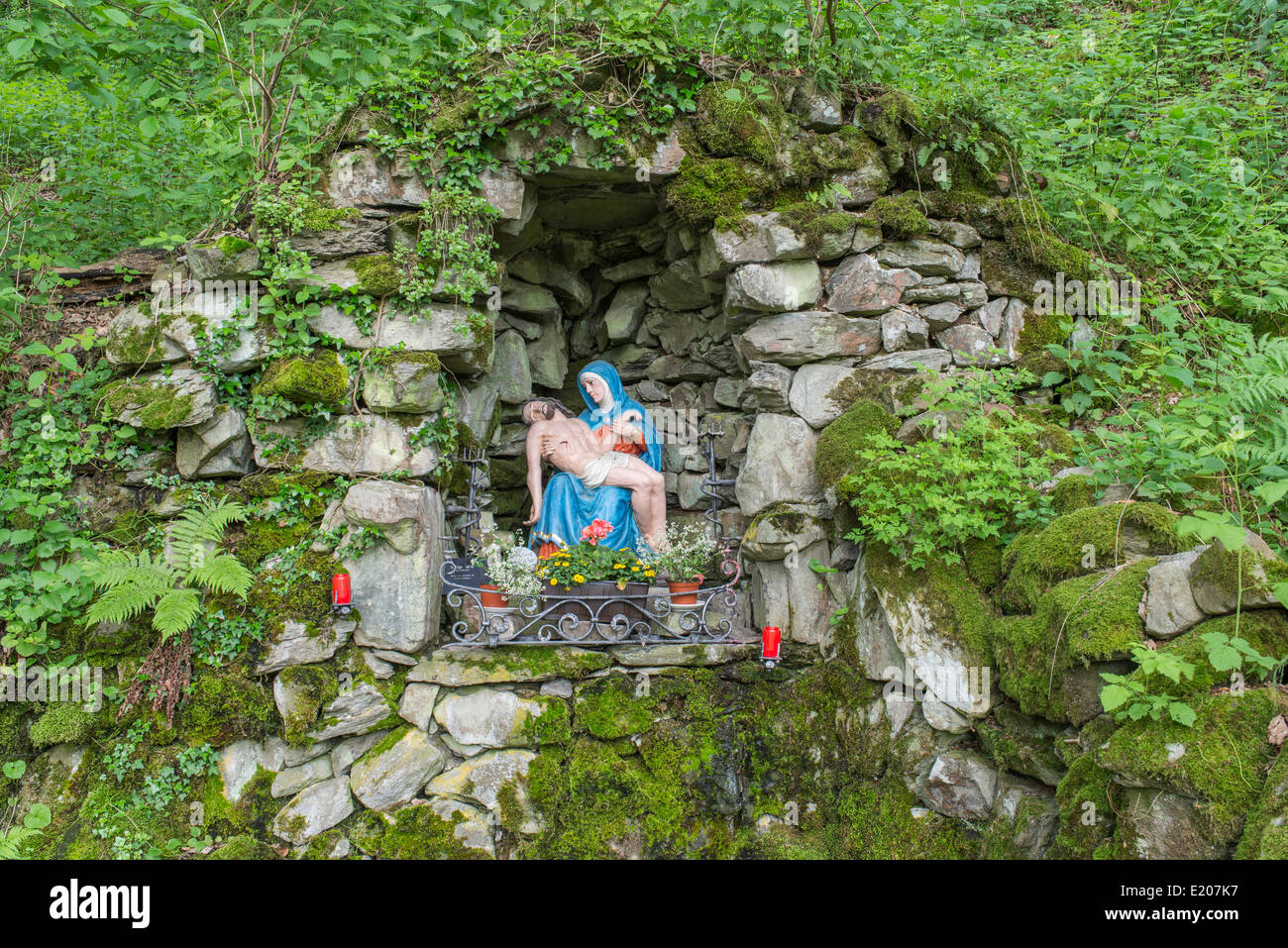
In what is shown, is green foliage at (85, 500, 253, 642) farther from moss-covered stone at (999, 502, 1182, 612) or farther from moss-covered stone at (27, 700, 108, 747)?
moss-covered stone at (999, 502, 1182, 612)

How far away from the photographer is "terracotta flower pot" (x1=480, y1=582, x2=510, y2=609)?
490 centimetres

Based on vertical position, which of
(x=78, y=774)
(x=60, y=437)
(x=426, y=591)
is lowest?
(x=78, y=774)

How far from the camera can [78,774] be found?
14.4 ft

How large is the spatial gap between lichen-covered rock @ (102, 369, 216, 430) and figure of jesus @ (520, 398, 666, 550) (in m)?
2.00

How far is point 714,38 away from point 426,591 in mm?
3916

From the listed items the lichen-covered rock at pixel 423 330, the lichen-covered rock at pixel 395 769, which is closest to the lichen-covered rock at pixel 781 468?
the lichen-covered rock at pixel 423 330

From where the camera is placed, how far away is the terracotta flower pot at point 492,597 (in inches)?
193


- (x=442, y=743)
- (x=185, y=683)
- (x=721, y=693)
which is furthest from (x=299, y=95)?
(x=721, y=693)

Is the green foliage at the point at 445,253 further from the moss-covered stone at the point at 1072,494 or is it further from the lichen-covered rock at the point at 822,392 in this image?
the moss-covered stone at the point at 1072,494

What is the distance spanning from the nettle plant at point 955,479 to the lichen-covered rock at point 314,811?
127 inches

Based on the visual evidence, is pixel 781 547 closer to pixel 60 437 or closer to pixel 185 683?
pixel 185 683

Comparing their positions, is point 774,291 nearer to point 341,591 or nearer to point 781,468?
point 781,468

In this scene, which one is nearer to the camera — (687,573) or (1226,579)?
(1226,579)

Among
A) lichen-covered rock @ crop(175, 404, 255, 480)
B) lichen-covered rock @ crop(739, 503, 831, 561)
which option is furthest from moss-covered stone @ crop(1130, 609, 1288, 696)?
lichen-covered rock @ crop(175, 404, 255, 480)
